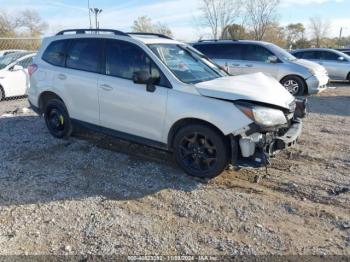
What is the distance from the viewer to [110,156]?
5.65m

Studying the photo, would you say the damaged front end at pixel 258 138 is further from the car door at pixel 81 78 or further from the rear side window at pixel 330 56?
the rear side window at pixel 330 56

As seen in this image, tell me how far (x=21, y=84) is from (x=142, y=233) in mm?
9057

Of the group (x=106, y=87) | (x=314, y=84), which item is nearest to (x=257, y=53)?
(x=314, y=84)

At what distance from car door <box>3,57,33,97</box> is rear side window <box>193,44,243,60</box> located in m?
5.67

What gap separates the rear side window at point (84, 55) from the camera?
5.63 metres

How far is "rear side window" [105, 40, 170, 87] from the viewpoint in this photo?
496cm

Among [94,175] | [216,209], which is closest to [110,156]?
[94,175]

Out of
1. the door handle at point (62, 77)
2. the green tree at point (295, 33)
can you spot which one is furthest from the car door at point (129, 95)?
the green tree at point (295, 33)

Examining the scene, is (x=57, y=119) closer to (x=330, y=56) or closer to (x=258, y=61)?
(x=258, y=61)

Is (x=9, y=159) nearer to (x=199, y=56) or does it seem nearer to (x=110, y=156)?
(x=110, y=156)

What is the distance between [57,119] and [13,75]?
215 inches

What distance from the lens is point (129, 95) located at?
5113 millimetres

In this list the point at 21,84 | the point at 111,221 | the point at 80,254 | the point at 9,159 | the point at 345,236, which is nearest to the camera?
the point at 80,254

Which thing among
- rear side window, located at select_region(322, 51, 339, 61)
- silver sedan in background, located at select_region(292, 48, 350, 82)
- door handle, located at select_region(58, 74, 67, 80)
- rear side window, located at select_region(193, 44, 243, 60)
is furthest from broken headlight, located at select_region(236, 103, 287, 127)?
rear side window, located at select_region(322, 51, 339, 61)
